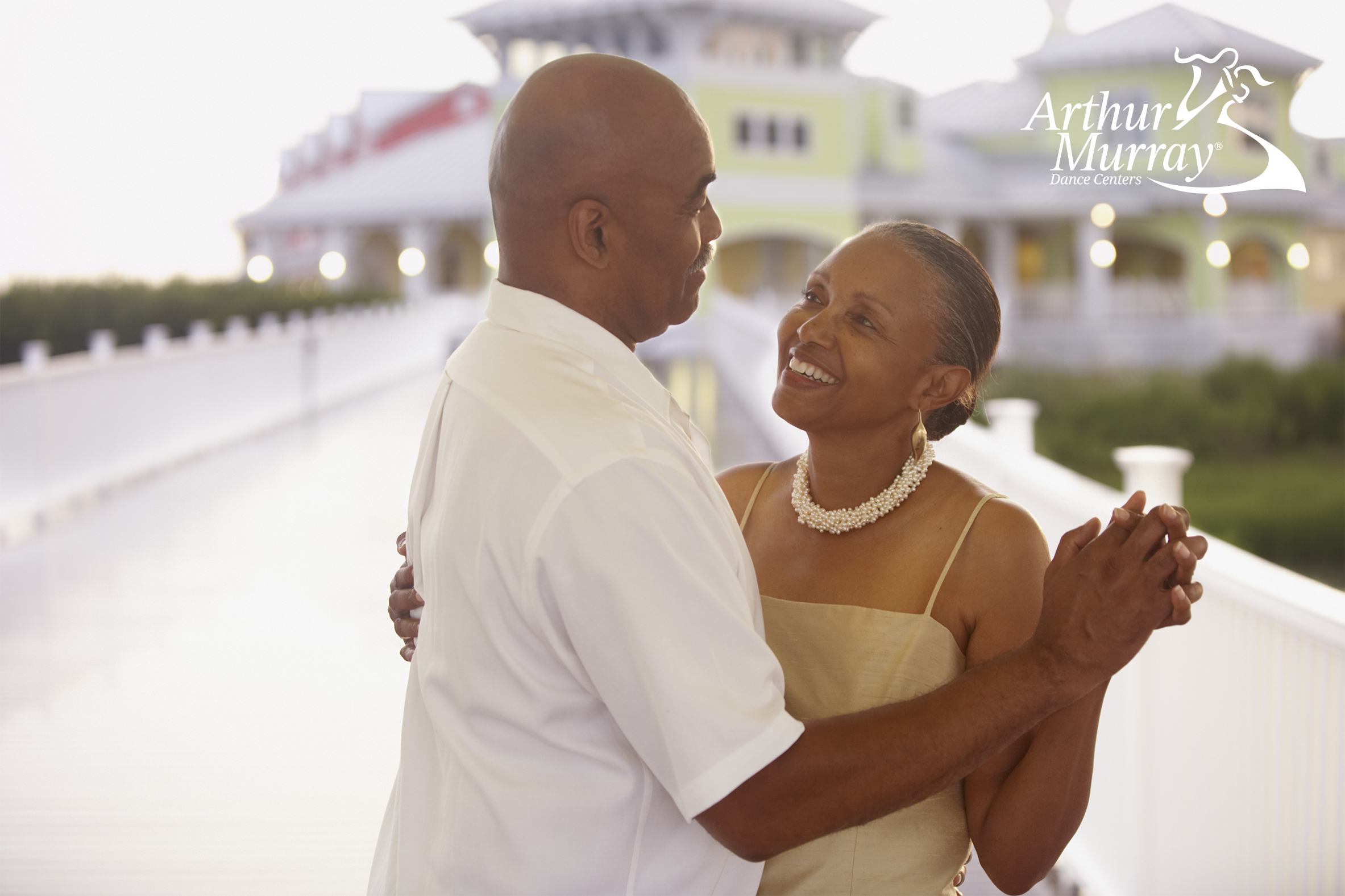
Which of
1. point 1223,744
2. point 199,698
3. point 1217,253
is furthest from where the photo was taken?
point 1217,253

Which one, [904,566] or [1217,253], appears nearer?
[904,566]

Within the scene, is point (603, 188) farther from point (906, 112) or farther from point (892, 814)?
point (906, 112)

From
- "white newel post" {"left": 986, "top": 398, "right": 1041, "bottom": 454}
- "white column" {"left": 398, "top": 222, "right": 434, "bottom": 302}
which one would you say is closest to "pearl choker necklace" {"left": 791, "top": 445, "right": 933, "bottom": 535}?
"white newel post" {"left": 986, "top": 398, "right": 1041, "bottom": 454}

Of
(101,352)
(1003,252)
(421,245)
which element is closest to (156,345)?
(101,352)

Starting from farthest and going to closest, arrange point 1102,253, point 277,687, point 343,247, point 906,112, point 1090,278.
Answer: point 343,247
point 906,112
point 1090,278
point 1102,253
point 277,687

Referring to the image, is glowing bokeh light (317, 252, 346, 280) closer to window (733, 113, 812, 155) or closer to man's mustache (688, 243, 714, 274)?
window (733, 113, 812, 155)

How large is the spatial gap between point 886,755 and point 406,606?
2.85ft

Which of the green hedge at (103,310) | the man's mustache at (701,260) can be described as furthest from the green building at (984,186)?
the man's mustache at (701,260)

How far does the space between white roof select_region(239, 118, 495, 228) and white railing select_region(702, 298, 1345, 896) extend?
3842 cm

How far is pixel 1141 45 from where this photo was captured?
36031 mm

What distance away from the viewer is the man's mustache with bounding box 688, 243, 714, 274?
5.60 ft

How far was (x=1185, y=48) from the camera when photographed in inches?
1282

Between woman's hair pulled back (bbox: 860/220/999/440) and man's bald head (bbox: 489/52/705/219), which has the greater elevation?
man's bald head (bbox: 489/52/705/219)

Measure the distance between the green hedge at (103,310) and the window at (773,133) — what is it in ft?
54.1
